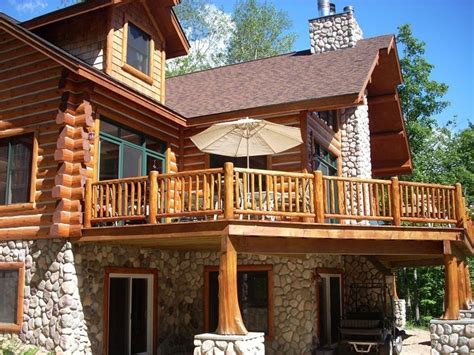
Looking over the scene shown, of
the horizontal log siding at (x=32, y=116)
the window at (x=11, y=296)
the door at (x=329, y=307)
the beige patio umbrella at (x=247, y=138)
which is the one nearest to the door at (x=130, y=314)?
the window at (x=11, y=296)

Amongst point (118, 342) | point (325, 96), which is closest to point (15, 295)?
point (118, 342)

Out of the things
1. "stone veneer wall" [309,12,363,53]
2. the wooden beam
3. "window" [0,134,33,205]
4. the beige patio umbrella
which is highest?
"stone veneer wall" [309,12,363,53]

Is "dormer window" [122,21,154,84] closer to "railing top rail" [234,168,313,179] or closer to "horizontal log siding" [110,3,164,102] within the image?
"horizontal log siding" [110,3,164,102]

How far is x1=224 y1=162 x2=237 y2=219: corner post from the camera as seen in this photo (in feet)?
30.1

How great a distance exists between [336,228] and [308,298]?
2.75m

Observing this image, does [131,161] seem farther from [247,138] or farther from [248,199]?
[248,199]

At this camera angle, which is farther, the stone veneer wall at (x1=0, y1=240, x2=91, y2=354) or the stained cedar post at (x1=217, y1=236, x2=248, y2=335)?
the stone veneer wall at (x1=0, y1=240, x2=91, y2=354)

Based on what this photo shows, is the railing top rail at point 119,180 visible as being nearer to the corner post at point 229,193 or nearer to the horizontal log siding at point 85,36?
the corner post at point 229,193

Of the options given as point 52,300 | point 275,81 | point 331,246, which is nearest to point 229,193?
point 331,246

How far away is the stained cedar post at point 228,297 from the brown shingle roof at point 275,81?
15.3 feet

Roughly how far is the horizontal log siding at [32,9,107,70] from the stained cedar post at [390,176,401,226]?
277 inches

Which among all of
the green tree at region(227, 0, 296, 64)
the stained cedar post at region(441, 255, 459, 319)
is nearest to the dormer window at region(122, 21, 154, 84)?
the stained cedar post at region(441, 255, 459, 319)

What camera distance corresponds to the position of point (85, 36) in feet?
42.4

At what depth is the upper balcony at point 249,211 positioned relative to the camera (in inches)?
368
